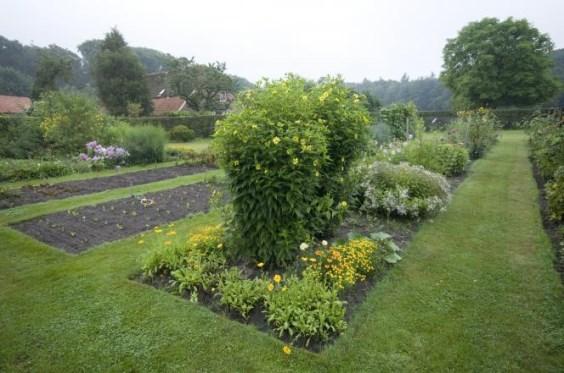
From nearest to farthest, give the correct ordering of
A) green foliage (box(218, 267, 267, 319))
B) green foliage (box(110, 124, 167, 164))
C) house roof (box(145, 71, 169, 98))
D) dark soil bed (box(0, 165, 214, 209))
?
green foliage (box(218, 267, 267, 319)) → dark soil bed (box(0, 165, 214, 209)) → green foliage (box(110, 124, 167, 164)) → house roof (box(145, 71, 169, 98))

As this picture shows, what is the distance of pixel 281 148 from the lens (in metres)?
3.06

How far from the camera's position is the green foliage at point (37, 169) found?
8250 millimetres

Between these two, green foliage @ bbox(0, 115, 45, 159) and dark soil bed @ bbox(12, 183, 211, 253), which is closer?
dark soil bed @ bbox(12, 183, 211, 253)

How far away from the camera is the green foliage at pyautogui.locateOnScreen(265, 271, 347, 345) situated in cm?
253

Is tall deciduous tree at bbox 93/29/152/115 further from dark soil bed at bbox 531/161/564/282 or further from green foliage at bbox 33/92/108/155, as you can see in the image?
dark soil bed at bbox 531/161/564/282

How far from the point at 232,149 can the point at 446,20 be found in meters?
13.5

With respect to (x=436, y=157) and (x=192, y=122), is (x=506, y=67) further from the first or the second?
(x=436, y=157)

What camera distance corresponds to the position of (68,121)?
35.6 feet

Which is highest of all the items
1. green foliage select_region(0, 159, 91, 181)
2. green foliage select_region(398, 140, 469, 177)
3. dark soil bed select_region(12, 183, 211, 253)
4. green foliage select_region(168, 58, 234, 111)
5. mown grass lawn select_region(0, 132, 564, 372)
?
green foliage select_region(168, 58, 234, 111)

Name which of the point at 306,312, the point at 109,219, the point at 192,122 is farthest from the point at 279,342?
the point at 192,122

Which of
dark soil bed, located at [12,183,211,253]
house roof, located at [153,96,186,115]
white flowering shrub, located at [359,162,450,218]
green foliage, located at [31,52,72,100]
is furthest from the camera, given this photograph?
house roof, located at [153,96,186,115]

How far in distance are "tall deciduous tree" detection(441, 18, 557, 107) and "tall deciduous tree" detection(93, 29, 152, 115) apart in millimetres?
A: 31273

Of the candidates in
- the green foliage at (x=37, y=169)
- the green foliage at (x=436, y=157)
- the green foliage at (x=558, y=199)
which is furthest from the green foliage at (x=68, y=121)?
the green foliage at (x=558, y=199)

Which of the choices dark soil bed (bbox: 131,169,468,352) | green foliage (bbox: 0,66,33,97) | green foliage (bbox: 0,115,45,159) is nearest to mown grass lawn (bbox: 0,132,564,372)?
dark soil bed (bbox: 131,169,468,352)
